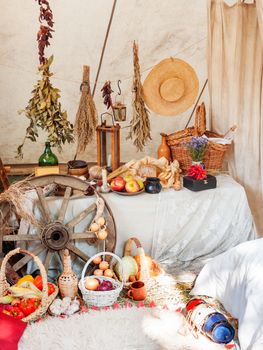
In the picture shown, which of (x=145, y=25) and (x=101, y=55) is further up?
(x=145, y=25)

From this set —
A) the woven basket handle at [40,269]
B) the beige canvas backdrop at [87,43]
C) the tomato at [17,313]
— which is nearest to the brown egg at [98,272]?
the woven basket handle at [40,269]

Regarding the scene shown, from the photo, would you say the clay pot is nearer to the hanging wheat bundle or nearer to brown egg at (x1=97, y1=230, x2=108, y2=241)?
the hanging wheat bundle

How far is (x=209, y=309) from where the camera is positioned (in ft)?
6.83

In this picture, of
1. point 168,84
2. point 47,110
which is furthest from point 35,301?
point 168,84

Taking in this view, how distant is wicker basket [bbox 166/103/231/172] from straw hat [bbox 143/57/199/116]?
280 mm

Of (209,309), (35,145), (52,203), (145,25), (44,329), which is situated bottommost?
(44,329)

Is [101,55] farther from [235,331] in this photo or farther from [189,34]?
[235,331]

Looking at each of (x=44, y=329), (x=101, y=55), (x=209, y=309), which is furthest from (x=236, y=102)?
(x=44, y=329)

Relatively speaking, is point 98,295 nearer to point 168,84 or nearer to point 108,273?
point 108,273

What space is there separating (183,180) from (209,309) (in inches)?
44.3

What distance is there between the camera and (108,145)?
3.12 meters

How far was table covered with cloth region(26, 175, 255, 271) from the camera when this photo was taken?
2.82m

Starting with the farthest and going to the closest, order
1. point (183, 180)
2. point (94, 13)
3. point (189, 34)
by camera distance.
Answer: point (189, 34), point (94, 13), point (183, 180)

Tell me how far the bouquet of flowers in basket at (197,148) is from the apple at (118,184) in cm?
57
